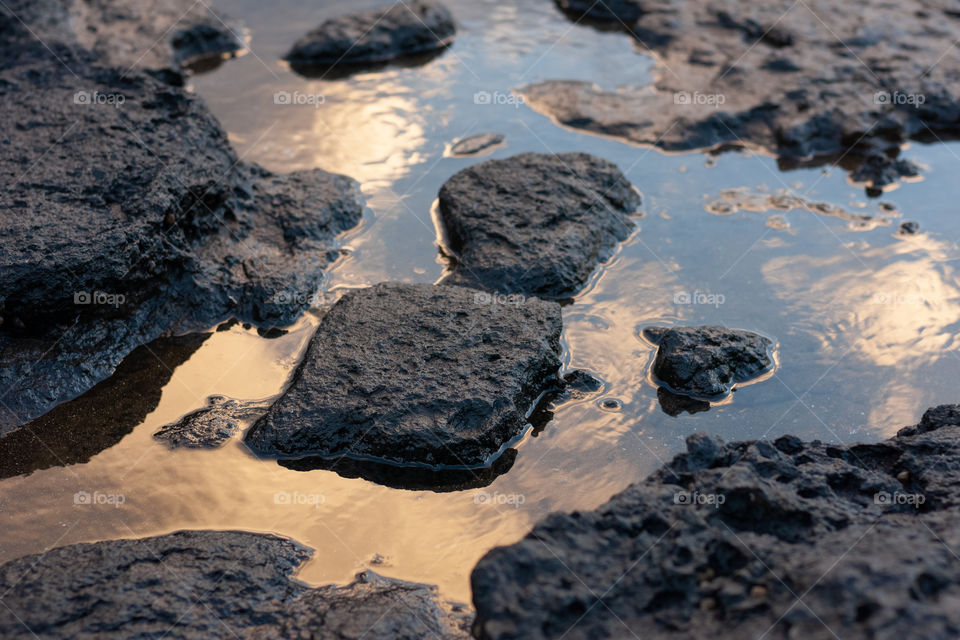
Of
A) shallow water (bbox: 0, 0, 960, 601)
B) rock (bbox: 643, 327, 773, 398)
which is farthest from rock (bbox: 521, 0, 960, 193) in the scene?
rock (bbox: 643, 327, 773, 398)

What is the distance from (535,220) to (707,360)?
1460 mm

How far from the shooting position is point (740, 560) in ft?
8.14

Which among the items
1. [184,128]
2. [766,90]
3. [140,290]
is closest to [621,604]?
[140,290]

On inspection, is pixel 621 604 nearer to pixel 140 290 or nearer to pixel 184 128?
pixel 140 290

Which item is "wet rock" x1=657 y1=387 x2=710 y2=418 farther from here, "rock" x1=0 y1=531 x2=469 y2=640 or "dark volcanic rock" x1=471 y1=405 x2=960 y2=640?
"rock" x1=0 y1=531 x2=469 y2=640

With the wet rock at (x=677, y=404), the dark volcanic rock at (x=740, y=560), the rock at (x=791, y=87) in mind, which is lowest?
the wet rock at (x=677, y=404)

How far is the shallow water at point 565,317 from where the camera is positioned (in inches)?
136

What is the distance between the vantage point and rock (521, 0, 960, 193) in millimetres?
6184

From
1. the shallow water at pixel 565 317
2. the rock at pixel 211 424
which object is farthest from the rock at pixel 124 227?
the rock at pixel 211 424

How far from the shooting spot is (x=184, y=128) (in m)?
5.08

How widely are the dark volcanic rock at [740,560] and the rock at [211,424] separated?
5.72 feet

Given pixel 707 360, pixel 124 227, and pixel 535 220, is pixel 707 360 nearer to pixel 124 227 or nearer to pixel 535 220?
pixel 535 220

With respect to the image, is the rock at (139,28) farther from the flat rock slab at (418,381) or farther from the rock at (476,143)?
the flat rock slab at (418,381)

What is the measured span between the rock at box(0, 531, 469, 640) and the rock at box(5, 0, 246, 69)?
4751mm
